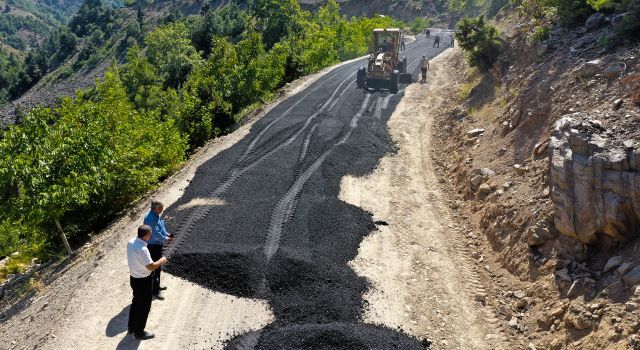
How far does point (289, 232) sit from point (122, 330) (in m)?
4.08

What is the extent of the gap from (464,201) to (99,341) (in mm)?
9613

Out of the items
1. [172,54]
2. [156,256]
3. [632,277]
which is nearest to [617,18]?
[632,277]

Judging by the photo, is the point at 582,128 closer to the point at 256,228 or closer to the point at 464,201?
the point at 464,201

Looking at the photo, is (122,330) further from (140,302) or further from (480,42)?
(480,42)

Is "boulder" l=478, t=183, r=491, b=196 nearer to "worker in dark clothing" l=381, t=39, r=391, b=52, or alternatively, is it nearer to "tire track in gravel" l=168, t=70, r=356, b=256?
Answer: "tire track in gravel" l=168, t=70, r=356, b=256

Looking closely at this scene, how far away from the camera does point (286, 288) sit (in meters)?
9.44

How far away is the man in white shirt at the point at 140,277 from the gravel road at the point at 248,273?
0.29 metres

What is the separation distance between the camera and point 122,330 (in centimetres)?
841

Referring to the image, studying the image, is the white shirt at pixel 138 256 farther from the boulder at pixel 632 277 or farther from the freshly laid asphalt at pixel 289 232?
the boulder at pixel 632 277

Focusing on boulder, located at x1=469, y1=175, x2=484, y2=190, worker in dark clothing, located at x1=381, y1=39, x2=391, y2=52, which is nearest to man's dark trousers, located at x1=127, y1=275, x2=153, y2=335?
boulder, located at x1=469, y1=175, x2=484, y2=190

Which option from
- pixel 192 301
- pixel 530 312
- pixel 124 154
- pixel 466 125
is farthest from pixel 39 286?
pixel 466 125

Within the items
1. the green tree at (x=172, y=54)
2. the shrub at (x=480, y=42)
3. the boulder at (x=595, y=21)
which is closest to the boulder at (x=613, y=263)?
the boulder at (x=595, y=21)

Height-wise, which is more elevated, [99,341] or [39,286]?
[99,341]

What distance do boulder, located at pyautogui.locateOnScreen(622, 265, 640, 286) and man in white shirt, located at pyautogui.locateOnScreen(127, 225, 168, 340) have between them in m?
7.17
